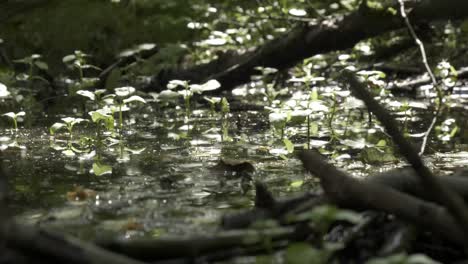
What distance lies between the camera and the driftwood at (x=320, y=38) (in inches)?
236

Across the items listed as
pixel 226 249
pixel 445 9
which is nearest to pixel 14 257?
pixel 226 249

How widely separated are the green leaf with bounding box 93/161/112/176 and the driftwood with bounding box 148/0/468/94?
307 centimetres

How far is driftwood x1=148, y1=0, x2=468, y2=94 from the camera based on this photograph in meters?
6.00

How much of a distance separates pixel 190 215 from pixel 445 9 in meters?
3.92

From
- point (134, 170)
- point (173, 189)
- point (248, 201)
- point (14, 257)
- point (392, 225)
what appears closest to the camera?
point (14, 257)

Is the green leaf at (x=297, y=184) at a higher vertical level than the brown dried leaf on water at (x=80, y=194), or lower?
higher

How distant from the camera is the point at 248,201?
306 centimetres

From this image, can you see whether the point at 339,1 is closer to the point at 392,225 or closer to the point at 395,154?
the point at 395,154

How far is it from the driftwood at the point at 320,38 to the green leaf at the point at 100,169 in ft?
10.1

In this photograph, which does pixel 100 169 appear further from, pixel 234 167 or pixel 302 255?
pixel 302 255

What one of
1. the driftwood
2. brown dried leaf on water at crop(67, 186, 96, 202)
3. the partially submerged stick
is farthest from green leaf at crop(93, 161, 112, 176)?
the driftwood

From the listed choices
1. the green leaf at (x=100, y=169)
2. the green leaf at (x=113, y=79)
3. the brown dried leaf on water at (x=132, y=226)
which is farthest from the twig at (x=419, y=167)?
the green leaf at (x=113, y=79)

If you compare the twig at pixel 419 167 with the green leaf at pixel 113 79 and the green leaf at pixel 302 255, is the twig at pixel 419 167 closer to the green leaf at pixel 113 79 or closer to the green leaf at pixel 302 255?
the green leaf at pixel 302 255

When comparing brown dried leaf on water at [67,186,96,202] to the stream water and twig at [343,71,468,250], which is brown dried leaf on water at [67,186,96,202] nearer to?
the stream water
